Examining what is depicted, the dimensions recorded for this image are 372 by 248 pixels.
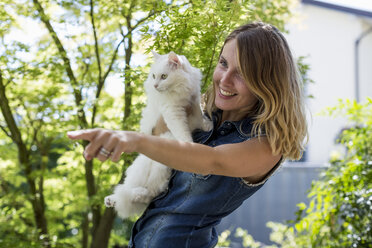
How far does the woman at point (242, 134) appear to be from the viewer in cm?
145

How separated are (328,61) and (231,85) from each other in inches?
377

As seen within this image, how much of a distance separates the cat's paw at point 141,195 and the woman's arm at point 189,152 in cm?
55

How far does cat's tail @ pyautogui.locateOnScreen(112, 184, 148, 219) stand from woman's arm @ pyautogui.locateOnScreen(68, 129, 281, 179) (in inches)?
23.5

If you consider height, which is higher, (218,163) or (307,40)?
(218,163)

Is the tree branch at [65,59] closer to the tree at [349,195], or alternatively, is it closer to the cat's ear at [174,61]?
the cat's ear at [174,61]

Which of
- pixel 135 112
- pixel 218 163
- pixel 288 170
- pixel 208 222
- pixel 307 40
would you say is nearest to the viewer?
pixel 218 163

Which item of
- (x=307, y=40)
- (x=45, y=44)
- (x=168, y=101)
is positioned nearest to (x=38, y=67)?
(x=45, y=44)

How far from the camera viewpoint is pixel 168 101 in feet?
6.55

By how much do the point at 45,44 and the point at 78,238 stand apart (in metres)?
2.50

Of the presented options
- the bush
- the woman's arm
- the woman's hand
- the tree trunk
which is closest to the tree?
the bush

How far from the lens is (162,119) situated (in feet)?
6.75

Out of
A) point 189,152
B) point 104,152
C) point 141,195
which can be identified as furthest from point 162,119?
point 104,152

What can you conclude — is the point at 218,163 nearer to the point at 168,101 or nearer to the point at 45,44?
the point at 168,101

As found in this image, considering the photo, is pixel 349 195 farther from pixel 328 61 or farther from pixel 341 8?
pixel 341 8
